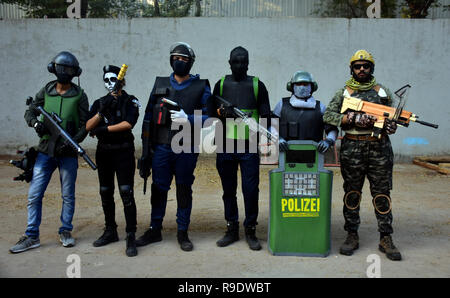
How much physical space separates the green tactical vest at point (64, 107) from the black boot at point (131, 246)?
49.6 inches

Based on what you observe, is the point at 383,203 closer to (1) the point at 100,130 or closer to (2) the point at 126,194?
(2) the point at 126,194

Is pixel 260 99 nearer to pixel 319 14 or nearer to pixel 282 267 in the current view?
pixel 282 267

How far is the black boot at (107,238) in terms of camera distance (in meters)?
4.66

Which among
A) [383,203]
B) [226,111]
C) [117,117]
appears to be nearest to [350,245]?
[383,203]

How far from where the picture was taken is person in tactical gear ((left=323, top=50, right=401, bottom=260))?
4.43 meters

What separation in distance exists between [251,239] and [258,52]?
6.45 meters

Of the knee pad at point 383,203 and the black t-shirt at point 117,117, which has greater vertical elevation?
the black t-shirt at point 117,117

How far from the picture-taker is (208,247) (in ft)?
15.3

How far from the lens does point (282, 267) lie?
13.4 feet

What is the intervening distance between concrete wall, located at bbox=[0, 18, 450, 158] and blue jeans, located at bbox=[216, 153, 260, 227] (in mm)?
5716

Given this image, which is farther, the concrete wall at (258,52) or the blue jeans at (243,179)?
the concrete wall at (258,52)

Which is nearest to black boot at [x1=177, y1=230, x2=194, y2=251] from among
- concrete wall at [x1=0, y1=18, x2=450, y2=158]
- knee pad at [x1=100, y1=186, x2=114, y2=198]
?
knee pad at [x1=100, y1=186, x2=114, y2=198]

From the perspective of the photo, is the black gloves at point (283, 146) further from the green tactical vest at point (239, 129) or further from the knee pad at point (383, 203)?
the knee pad at point (383, 203)

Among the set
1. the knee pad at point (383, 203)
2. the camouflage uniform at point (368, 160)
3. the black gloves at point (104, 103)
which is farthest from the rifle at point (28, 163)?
the knee pad at point (383, 203)
